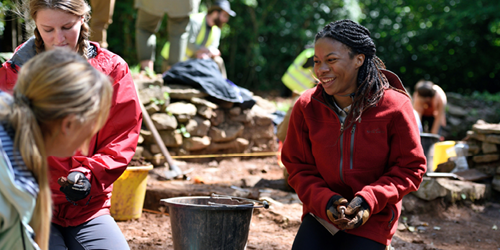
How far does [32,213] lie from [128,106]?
40.6 inches

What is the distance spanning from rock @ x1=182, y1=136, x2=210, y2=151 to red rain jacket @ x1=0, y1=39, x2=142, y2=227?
393 centimetres

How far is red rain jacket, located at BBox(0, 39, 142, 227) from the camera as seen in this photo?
2125 mm

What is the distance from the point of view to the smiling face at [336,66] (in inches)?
93.2

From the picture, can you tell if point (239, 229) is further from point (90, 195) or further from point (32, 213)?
point (32, 213)

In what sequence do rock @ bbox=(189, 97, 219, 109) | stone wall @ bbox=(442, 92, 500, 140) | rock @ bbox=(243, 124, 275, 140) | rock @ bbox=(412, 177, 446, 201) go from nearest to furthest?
rock @ bbox=(412, 177, 446, 201) → rock @ bbox=(189, 97, 219, 109) → rock @ bbox=(243, 124, 275, 140) → stone wall @ bbox=(442, 92, 500, 140)

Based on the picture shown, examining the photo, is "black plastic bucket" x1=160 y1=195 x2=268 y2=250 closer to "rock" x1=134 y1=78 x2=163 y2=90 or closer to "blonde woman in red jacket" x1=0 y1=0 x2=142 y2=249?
"blonde woman in red jacket" x1=0 y1=0 x2=142 y2=249

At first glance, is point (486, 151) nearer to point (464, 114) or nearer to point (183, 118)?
point (183, 118)

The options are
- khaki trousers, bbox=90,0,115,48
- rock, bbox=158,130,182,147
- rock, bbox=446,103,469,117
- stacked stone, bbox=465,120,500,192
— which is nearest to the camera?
khaki trousers, bbox=90,0,115,48

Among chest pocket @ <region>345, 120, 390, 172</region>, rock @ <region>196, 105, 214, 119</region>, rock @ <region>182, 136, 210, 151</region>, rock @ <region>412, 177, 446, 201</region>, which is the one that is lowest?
rock @ <region>182, 136, 210, 151</region>

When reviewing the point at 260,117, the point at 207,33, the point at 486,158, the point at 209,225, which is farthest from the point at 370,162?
the point at 207,33

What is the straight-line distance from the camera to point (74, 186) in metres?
1.98

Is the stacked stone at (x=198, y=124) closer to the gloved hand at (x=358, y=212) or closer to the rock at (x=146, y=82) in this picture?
the rock at (x=146, y=82)

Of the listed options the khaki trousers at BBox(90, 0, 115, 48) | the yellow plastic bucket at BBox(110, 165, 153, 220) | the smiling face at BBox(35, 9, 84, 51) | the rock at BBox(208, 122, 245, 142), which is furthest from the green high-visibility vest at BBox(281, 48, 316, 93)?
the smiling face at BBox(35, 9, 84, 51)

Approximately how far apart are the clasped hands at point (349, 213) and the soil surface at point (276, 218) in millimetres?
1459
